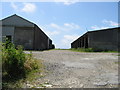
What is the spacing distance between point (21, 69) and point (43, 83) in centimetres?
96

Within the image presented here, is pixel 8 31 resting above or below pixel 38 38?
above

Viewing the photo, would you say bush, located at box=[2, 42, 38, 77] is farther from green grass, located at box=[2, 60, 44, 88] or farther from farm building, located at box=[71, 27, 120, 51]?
farm building, located at box=[71, 27, 120, 51]

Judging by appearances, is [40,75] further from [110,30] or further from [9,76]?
[110,30]

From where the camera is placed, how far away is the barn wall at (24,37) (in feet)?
60.0

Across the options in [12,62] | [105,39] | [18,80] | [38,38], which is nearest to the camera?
[18,80]

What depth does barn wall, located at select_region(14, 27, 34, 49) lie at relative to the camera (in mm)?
18297

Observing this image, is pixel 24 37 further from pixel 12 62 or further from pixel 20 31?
pixel 12 62

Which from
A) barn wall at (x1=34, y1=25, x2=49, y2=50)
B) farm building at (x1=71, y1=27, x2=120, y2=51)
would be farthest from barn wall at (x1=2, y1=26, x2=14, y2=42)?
farm building at (x1=71, y1=27, x2=120, y2=51)

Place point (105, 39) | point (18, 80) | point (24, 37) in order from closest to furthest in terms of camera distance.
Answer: point (18, 80)
point (24, 37)
point (105, 39)

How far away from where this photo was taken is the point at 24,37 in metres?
18.4

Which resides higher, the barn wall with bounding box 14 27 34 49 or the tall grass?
the barn wall with bounding box 14 27 34 49

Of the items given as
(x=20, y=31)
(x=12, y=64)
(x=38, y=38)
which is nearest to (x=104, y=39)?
(x=38, y=38)

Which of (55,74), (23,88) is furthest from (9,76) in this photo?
(55,74)

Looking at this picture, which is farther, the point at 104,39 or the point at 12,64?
the point at 104,39
